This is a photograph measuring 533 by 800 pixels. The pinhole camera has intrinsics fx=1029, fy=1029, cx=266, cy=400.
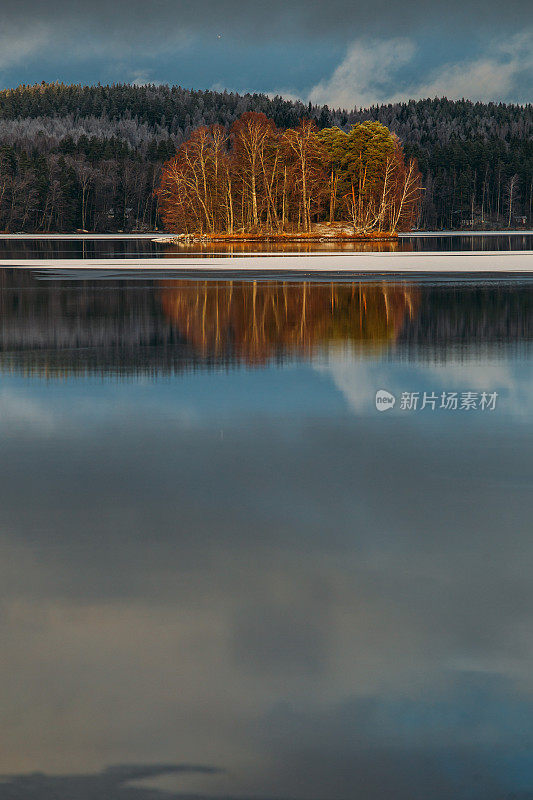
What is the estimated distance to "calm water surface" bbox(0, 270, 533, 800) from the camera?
4.69 metres

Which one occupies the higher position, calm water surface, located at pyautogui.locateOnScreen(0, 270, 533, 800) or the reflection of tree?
the reflection of tree

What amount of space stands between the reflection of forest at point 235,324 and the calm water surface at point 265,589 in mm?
2846

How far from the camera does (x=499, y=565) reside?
702 cm

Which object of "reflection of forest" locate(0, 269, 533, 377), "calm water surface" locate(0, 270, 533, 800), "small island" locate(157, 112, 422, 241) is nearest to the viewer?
"calm water surface" locate(0, 270, 533, 800)

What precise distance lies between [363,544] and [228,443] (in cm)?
373

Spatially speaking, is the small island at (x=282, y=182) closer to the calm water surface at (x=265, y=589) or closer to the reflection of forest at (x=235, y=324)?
the reflection of forest at (x=235, y=324)
